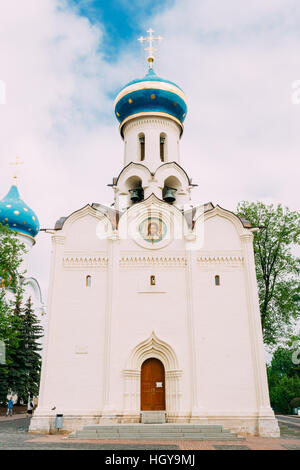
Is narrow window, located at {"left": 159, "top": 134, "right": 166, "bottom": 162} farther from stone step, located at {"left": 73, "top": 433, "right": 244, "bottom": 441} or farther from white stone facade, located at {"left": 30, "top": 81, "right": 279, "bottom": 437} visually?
stone step, located at {"left": 73, "top": 433, "right": 244, "bottom": 441}

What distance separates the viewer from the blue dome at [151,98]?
17.0m

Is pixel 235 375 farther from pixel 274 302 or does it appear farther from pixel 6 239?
pixel 6 239

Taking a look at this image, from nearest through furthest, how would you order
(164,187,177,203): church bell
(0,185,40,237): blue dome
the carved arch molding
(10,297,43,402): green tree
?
the carved arch molding, (164,187,177,203): church bell, (10,297,43,402): green tree, (0,185,40,237): blue dome

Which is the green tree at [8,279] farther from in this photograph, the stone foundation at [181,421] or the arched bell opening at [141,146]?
the arched bell opening at [141,146]

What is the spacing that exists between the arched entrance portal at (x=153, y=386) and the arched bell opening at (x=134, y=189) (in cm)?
672

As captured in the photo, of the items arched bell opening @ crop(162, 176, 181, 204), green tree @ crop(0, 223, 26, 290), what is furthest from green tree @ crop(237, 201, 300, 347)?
green tree @ crop(0, 223, 26, 290)

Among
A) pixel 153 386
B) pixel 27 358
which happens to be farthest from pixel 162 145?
pixel 27 358

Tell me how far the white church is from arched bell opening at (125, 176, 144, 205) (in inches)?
58.4

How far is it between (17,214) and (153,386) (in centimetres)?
1617

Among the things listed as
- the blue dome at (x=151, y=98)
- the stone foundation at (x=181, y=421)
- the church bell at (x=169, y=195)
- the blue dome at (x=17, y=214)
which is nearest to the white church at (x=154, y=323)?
the stone foundation at (x=181, y=421)

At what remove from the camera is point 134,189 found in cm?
1656

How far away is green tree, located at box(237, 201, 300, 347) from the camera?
17062 mm

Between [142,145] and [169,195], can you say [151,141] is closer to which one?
[142,145]

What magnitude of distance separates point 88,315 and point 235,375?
5098 mm
